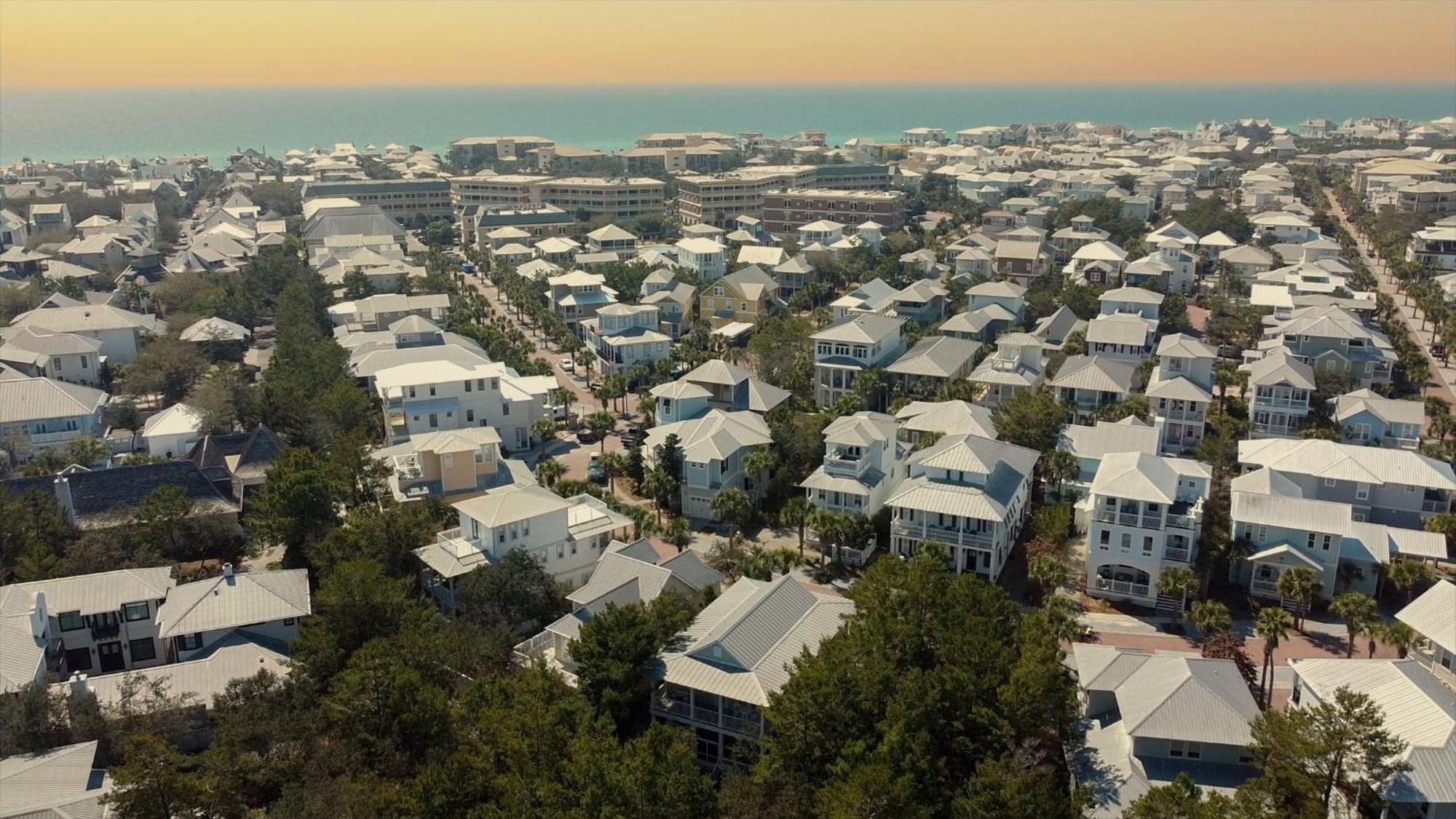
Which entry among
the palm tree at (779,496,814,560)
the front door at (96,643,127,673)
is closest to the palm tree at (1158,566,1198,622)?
the palm tree at (779,496,814,560)

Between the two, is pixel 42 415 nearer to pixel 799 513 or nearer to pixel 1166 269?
pixel 799 513

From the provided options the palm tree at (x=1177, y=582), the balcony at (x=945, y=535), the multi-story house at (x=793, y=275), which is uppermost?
the multi-story house at (x=793, y=275)

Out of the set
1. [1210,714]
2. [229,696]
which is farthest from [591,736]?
[1210,714]

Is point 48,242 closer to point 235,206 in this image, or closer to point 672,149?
point 235,206

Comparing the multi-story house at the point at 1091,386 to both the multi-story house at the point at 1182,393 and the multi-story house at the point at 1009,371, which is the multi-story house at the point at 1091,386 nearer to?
the multi-story house at the point at 1182,393

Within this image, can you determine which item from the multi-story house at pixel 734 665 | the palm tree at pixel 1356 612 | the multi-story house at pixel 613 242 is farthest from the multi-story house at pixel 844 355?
the multi-story house at pixel 613 242

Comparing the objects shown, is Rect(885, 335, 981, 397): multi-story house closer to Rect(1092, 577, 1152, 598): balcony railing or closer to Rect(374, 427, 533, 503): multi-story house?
Rect(1092, 577, 1152, 598): balcony railing
